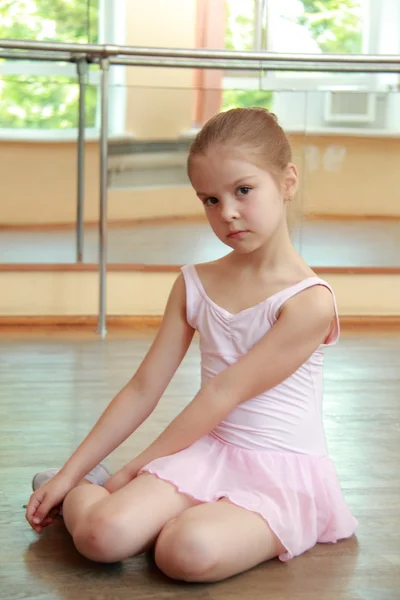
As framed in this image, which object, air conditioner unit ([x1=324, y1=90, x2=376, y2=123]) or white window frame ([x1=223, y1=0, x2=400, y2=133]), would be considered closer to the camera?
air conditioner unit ([x1=324, y1=90, x2=376, y2=123])

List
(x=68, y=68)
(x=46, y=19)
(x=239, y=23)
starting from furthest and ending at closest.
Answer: (x=239, y=23) → (x=46, y=19) → (x=68, y=68)

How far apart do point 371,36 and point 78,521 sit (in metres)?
4.14

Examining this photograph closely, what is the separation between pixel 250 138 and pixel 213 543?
49cm

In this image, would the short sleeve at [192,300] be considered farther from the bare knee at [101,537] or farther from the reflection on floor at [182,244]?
the reflection on floor at [182,244]

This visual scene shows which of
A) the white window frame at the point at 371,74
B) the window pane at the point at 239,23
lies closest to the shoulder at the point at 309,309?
the white window frame at the point at 371,74

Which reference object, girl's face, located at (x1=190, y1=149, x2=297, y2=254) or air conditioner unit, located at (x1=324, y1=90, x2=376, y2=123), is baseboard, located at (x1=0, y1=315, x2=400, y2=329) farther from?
girl's face, located at (x1=190, y1=149, x2=297, y2=254)

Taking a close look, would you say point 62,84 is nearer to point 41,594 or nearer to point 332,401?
point 332,401

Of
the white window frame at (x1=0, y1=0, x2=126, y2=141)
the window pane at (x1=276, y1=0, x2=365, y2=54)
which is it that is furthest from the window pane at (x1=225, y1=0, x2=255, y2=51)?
the white window frame at (x1=0, y1=0, x2=126, y2=141)

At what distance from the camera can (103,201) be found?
281 centimetres

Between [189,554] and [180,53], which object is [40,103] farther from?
[189,554]

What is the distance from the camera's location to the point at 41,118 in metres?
3.13

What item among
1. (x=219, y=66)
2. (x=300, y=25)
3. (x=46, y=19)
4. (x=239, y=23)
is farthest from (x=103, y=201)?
(x=300, y=25)

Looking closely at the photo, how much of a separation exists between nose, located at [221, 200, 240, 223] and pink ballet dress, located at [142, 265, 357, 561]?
0.42 ft

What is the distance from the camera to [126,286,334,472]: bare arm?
120cm
